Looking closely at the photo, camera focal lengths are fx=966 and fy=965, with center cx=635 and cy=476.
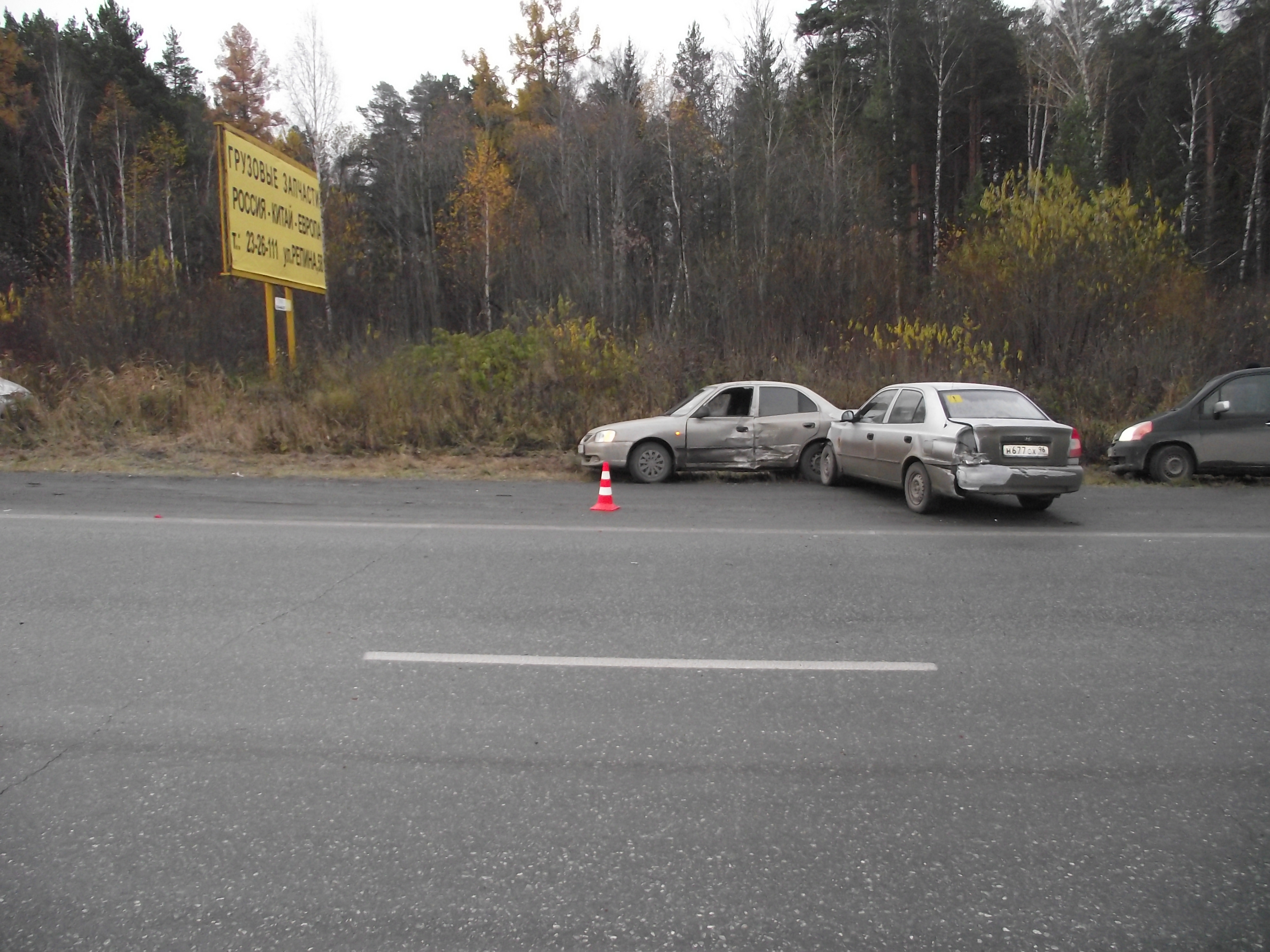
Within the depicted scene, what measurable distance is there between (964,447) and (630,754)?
7.17m

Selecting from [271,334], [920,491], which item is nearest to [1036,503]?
[920,491]

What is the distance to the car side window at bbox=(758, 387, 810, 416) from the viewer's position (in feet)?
46.3

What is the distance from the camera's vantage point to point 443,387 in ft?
59.6

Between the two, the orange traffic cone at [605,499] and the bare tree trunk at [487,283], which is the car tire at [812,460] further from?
the bare tree trunk at [487,283]

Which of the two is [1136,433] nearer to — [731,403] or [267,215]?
[731,403]

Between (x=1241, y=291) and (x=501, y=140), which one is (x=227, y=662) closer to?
(x=1241, y=291)

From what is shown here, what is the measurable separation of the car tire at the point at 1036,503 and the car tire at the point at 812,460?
11.3 feet

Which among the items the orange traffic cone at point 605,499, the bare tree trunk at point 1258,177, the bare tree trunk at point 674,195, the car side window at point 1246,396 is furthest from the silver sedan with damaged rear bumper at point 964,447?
the bare tree trunk at point 1258,177

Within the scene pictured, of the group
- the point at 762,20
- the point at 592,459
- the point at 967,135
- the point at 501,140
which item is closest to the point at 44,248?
the point at 501,140

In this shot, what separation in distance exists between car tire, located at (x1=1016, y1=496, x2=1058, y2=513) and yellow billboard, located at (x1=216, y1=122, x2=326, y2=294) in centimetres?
1280

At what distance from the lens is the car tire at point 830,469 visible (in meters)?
13.3

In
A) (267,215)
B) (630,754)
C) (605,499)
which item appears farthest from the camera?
(267,215)

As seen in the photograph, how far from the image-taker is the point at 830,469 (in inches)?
527

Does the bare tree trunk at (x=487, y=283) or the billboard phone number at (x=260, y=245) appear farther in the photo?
the bare tree trunk at (x=487, y=283)
